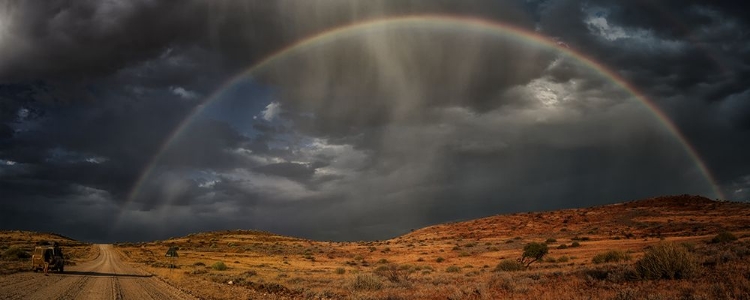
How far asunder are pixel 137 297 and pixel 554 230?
8078 cm

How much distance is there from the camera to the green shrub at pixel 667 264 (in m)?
17.1

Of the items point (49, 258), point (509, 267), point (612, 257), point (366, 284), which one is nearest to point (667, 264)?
point (366, 284)

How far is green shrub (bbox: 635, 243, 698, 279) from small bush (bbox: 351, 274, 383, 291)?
12732 millimetres

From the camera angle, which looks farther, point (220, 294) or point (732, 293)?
point (220, 294)

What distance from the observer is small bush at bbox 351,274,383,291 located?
24.3 meters

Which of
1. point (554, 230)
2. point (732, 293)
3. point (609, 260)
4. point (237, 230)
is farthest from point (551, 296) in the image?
point (237, 230)

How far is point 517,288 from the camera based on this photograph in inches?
716

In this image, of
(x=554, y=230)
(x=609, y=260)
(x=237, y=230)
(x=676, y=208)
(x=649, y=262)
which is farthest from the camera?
(x=237, y=230)

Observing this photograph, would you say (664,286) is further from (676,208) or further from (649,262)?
(676,208)

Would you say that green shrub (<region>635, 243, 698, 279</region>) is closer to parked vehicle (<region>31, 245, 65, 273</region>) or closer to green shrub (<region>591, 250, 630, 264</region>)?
green shrub (<region>591, 250, 630, 264</region>)

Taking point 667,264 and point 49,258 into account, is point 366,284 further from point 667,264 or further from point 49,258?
point 49,258

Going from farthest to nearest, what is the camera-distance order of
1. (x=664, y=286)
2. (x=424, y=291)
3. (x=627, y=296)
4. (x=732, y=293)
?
1. (x=424, y=291)
2. (x=664, y=286)
3. (x=627, y=296)
4. (x=732, y=293)

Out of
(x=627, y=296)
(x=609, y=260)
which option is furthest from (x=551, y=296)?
(x=609, y=260)

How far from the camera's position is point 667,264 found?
17.2 metres
